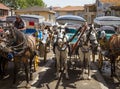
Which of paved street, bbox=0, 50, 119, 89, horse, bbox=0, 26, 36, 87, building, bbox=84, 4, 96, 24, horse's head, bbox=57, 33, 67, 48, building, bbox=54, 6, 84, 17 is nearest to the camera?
horse, bbox=0, 26, 36, 87

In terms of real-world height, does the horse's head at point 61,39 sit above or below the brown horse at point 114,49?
above

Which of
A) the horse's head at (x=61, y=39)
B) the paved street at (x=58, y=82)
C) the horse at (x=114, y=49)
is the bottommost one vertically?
the paved street at (x=58, y=82)

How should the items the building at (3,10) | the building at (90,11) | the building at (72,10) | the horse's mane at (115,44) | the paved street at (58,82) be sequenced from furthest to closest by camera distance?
the building at (72,10)
the building at (90,11)
the building at (3,10)
the horse's mane at (115,44)
the paved street at (58,82)

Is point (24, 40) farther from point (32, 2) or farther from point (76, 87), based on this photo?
point (32, 2)

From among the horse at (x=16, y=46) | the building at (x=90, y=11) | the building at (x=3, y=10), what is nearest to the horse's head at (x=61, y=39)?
the horse at (x=16, y=46)

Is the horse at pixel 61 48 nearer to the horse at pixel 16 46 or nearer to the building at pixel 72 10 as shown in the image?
the horse at pixel 16 46

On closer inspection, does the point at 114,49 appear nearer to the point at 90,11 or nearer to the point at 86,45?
the point at 86,45

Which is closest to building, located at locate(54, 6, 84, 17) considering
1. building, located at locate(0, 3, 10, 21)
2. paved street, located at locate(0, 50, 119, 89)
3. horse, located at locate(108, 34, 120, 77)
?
building, located at locate(0, 3, 10, 21)

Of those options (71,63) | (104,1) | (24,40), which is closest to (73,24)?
(71,63)

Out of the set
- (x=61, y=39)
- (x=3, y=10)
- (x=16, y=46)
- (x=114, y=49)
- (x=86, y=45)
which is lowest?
(x=114, y=49)

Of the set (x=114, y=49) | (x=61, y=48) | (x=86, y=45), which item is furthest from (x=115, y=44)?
(x=61, y=48)

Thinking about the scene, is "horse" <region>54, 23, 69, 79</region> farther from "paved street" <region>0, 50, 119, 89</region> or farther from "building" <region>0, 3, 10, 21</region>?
"building" <region>0, 3, 10, 21</region>

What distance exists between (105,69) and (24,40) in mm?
5855

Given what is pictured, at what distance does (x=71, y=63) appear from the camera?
1711cm
